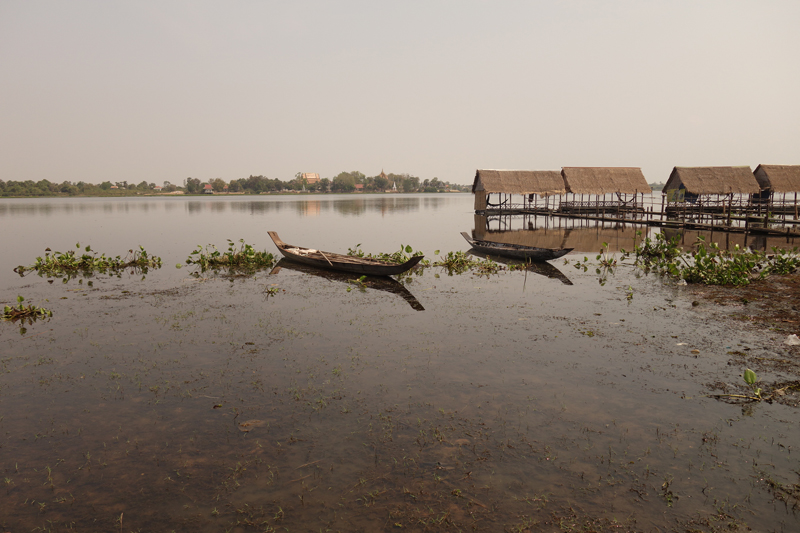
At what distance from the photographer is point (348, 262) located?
46.5 feet

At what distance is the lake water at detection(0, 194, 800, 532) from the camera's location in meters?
3.90

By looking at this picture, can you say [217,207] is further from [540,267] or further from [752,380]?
[752,380]

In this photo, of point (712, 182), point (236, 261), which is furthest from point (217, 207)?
point (712, 182)

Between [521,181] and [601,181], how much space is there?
6.60 m

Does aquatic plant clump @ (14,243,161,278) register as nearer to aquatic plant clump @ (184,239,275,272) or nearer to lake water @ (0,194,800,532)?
aquatic plant clump @ (184,239,275,272)

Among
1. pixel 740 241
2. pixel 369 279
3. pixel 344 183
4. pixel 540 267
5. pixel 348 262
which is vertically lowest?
pixel 369 279

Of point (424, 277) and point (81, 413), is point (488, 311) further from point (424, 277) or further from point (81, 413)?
point (81, 413)

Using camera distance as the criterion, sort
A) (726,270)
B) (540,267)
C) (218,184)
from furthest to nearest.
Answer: (218,184) < (540,267) < (726,270)

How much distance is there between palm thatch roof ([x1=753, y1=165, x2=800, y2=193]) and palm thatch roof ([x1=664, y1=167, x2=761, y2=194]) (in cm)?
137

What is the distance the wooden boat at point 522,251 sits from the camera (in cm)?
1495

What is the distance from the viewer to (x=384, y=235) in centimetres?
2755

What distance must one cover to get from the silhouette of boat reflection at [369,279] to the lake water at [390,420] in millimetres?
705

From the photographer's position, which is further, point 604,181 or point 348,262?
point 604,181

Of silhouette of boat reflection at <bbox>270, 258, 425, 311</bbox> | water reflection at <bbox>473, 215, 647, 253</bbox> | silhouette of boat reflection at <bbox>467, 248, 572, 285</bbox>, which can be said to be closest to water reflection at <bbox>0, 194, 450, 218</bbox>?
water reflection at <bbox>473, 215, 647, 253</bbox>
